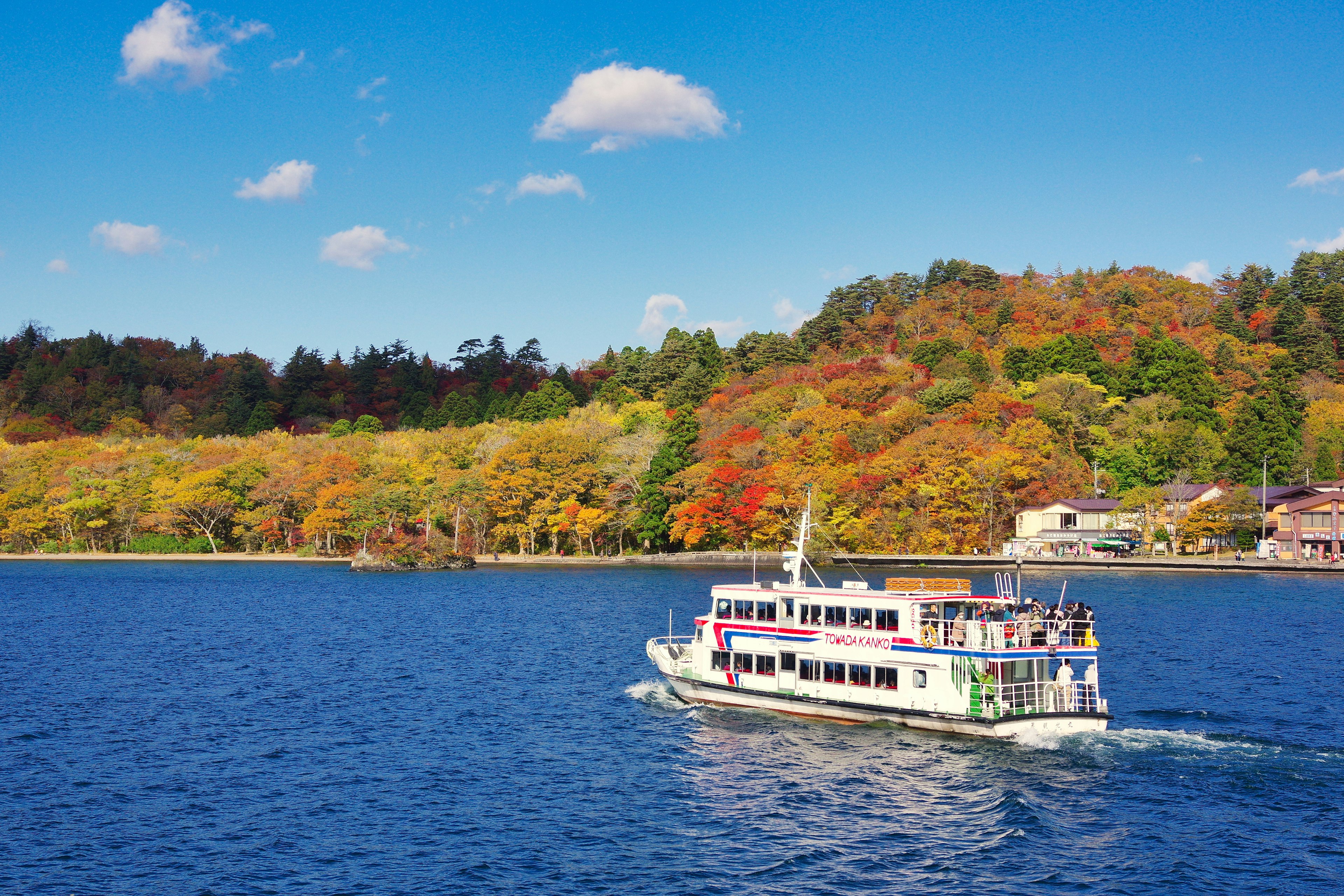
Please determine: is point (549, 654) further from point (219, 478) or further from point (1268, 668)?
point (219, 478)

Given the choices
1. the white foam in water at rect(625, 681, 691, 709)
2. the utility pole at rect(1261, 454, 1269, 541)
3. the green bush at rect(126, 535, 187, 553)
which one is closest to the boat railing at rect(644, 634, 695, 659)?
the white foam in water at rect(625, 681, 691, 709)

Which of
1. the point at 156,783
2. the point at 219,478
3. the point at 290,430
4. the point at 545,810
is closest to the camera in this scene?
the point at 545,810

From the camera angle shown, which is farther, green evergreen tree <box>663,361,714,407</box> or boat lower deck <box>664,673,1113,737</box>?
green evergreen tree <box>663,361,714,407</box>

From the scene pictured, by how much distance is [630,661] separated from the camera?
170ft

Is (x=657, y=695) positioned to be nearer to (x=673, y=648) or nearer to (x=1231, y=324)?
(x=673, y=648)

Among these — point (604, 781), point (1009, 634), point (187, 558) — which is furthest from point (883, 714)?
point (187, 558)

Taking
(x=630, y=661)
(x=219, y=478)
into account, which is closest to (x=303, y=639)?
(x=630, y=661)

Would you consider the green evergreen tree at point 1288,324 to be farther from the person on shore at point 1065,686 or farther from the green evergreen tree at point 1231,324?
the person on shore at point 1065,686

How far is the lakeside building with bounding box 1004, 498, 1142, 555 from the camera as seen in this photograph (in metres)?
110

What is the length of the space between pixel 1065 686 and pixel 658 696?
17.1 m

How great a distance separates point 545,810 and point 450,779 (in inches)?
176

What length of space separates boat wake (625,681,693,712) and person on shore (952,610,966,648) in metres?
11.9

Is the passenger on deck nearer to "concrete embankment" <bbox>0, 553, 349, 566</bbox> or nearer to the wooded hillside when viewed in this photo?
the wooded hillside

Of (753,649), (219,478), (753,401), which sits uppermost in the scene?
(753,401)
